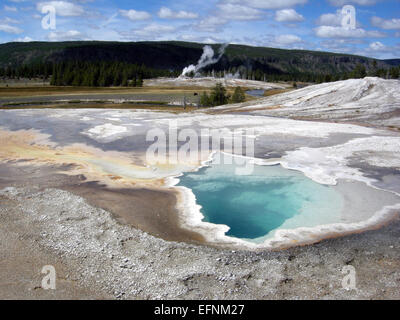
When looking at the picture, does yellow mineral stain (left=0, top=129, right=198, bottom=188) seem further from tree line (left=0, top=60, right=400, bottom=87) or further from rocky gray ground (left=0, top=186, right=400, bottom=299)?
tree line (left=0, top=60, right=400, bottom=87)

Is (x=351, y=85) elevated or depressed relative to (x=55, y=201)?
elevated

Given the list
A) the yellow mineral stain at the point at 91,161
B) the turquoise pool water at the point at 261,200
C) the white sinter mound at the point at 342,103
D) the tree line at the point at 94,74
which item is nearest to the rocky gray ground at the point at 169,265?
the turquoise pool water at the point at 261,200

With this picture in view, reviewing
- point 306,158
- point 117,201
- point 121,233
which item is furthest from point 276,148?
point 121,233

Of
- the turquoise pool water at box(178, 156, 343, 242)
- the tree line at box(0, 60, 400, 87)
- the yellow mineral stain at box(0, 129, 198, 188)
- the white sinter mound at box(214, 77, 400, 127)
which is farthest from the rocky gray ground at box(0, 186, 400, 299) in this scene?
the tree line at box(0, 60, 400, 87)

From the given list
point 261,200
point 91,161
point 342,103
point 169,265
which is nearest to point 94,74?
point 342,103

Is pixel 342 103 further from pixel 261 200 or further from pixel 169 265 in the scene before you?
pixel 169 265

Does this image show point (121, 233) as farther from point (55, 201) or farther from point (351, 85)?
point (351, 85)
